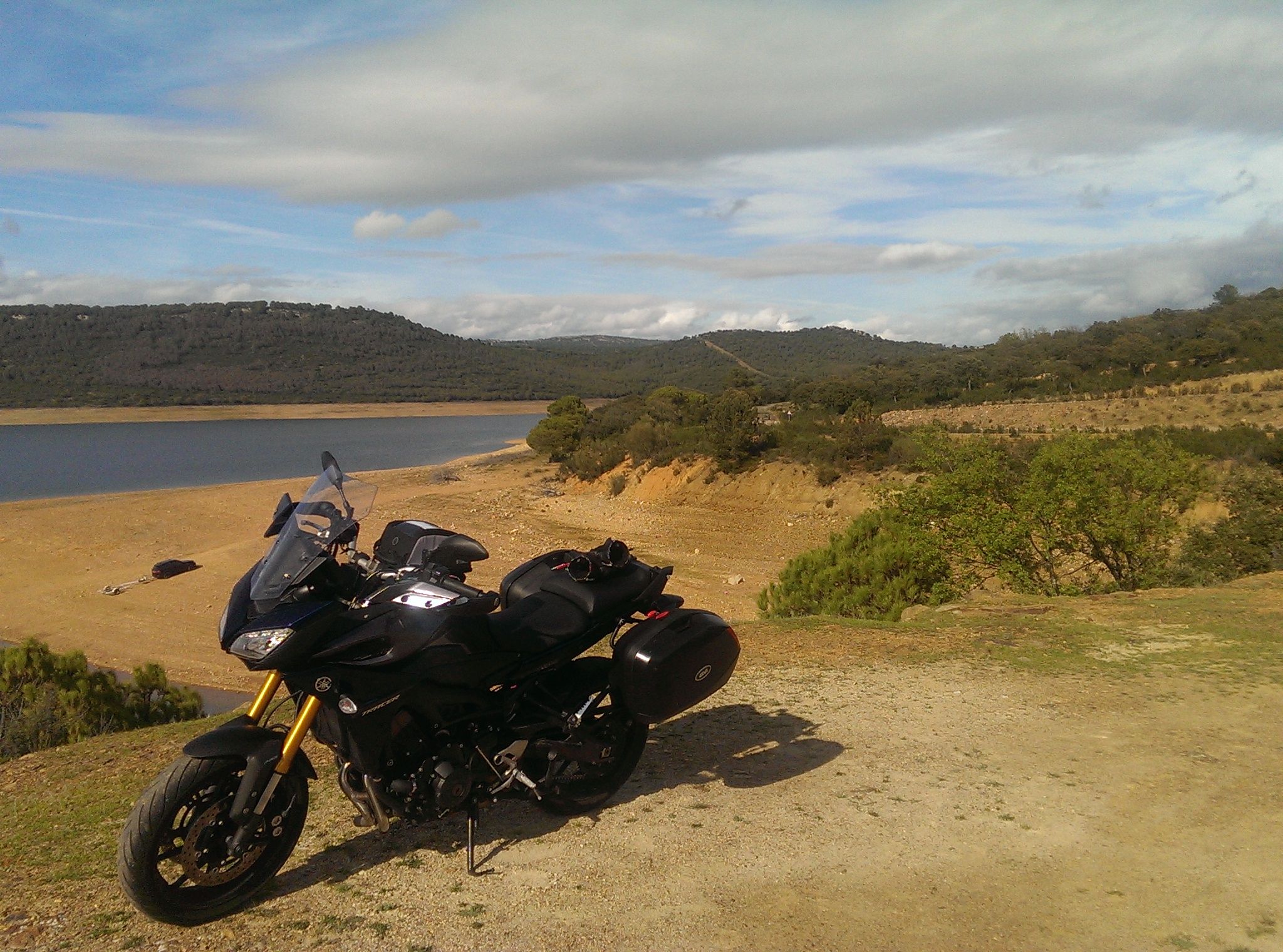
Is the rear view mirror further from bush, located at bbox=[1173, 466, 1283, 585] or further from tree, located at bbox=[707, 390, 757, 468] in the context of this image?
tree, located at bbox=[707, 390, 757, 468]

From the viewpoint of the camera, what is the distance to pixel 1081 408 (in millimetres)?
36750

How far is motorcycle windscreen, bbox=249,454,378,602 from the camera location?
11.4ft

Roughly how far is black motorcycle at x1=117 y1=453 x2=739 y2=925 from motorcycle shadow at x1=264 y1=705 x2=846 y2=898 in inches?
6.1

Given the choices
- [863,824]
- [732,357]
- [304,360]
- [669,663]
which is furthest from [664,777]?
[732,357]

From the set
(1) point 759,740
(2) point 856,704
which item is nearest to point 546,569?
(1) point 759,740

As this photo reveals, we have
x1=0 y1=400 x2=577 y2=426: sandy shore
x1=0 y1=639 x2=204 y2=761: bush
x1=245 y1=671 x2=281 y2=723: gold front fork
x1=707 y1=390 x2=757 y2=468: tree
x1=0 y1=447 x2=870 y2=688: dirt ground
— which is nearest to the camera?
x1=245 y1=671 x2=281 y2=723: gold front fork

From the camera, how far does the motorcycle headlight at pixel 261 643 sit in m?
3.36

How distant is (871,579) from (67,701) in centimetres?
892

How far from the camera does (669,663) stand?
4.42 metres

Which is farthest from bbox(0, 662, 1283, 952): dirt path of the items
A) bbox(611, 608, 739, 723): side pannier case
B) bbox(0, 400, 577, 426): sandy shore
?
bbox(0, 400, 577, 426): sandy shore

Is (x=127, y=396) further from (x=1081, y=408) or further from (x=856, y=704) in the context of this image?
(x=856, y=704)

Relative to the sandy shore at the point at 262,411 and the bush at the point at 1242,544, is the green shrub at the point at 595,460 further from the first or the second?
the sandy shore at the point at 262,411

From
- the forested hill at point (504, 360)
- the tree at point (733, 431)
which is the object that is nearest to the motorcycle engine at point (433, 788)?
the tree at point (733, 431)

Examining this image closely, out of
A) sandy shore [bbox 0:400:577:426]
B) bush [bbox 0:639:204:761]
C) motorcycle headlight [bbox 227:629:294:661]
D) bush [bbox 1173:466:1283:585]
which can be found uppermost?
sandy shore [bbox 0:400:577:426]
